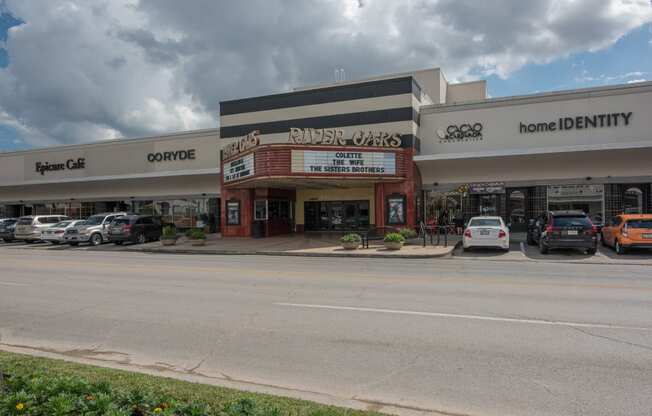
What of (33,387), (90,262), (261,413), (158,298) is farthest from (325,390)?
(90,262)

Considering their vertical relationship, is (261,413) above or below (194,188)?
below

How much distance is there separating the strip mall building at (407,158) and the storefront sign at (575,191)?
0.05 meters

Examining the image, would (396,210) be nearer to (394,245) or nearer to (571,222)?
(394,245)

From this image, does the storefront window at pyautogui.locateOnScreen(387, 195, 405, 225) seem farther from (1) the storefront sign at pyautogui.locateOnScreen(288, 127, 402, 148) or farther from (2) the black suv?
(2) the black suv

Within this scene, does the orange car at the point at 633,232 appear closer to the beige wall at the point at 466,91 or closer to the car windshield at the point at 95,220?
the beige wall at the point at 466,91

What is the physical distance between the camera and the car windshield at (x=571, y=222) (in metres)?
17.0

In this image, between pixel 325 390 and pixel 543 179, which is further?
pixel 543 179

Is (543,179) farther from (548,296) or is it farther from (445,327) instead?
(445,327)

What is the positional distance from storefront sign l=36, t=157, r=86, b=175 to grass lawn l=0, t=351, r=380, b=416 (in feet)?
122

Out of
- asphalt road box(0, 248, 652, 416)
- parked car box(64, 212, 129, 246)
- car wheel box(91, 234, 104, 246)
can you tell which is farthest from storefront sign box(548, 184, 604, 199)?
car wheel box(91, 234, 104, 246)

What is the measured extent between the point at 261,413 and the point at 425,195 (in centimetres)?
2438

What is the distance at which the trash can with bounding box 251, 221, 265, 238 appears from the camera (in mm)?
27438

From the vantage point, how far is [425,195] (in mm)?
26859

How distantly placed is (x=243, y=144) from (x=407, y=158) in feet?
30.2
